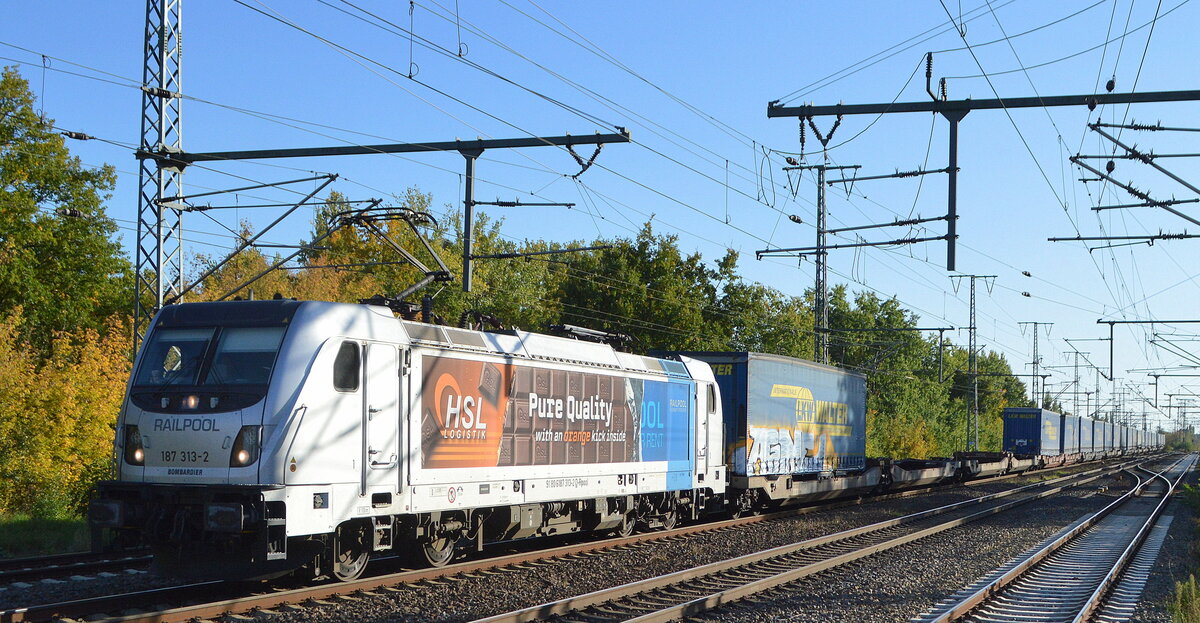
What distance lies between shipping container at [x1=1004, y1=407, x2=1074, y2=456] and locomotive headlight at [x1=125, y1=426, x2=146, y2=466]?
4805 cm

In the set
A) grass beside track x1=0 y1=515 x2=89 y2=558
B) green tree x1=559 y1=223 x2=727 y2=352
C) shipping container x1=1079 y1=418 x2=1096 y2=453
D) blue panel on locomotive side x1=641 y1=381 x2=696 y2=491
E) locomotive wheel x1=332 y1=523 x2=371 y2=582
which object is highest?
green tree x1=559 y1=223 x2=727 y2=352

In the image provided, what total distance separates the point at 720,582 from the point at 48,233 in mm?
29749

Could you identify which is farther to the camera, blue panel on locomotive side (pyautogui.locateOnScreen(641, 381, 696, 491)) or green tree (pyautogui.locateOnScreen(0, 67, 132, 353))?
green tree (pyautogui.locateOnScreen(0, 67, 132, 353))

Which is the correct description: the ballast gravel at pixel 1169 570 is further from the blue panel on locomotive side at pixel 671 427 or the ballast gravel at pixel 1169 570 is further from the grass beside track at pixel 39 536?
the grass beside track at pixel 39 536

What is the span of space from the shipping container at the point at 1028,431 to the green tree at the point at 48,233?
42020mm

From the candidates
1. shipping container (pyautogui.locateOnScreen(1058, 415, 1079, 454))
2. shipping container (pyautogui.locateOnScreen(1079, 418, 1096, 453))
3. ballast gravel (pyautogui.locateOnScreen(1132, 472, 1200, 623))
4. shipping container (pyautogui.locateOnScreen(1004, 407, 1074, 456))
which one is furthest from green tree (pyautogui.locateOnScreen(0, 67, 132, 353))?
shipping container (pyautogui.locateOnScreen(1079, 418, 1096, 453))

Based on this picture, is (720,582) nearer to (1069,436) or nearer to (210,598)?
(210,598)

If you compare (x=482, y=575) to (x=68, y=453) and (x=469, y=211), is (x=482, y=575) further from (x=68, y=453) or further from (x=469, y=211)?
(x=68, y=453)

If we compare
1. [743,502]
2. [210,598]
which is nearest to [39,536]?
[210,598]

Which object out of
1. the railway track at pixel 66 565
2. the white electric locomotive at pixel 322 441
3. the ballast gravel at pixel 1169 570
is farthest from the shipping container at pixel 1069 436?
the railway track at pixel 66 565

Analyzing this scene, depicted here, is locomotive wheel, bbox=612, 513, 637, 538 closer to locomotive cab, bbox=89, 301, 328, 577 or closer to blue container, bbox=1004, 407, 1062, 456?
locomotive cab, bbox=89, 301, 328, 577

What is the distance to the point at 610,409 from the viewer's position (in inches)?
679

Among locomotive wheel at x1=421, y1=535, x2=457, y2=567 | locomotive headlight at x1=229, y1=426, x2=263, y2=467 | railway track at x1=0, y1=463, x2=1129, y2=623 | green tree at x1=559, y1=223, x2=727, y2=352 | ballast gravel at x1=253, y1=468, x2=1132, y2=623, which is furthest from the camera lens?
green tree at x1=559, y1=223, x2=727, y2=352

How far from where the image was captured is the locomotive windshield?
11.4m
